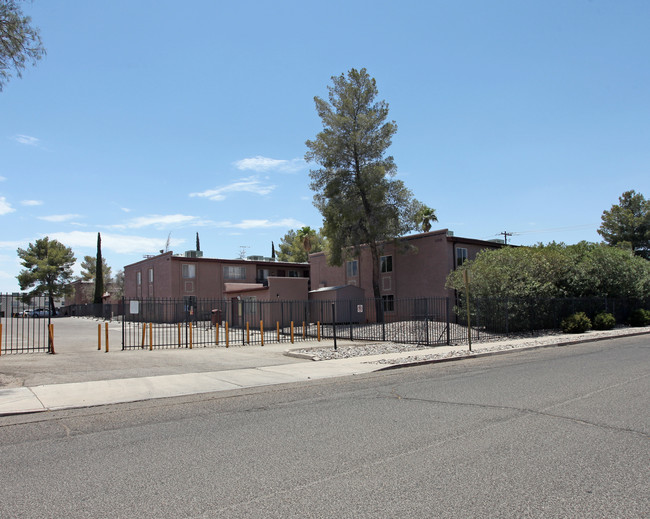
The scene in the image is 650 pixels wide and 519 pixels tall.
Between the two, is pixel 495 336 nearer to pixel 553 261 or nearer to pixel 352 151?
pixel 553 261

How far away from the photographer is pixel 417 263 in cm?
3616

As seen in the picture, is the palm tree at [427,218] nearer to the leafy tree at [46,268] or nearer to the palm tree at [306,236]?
the palm tree at [306,236]

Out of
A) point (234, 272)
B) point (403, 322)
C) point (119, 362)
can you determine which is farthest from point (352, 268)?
point (119, 362)

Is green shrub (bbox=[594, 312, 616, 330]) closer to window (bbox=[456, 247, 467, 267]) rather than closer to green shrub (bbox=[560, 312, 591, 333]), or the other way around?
green shrub (bbox=[560, 312, 591, 333])

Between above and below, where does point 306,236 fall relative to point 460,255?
above

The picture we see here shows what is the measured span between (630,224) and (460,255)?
35.5 metres

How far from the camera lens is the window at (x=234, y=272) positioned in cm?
5075

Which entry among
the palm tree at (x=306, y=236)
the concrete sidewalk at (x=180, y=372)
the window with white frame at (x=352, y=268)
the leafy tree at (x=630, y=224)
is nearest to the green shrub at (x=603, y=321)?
the concrete sidewalk at (x=180, y=372)

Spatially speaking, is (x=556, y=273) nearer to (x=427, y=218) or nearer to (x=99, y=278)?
(x=427, y=218)

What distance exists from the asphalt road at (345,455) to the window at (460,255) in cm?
2477

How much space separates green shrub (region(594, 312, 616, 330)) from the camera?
92.4ft

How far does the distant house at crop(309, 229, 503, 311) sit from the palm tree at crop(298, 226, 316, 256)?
75.2 feet

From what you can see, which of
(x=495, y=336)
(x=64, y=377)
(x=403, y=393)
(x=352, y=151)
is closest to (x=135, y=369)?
(x=64, y=377)

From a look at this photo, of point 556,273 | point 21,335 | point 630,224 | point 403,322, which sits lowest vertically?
point 21,335
